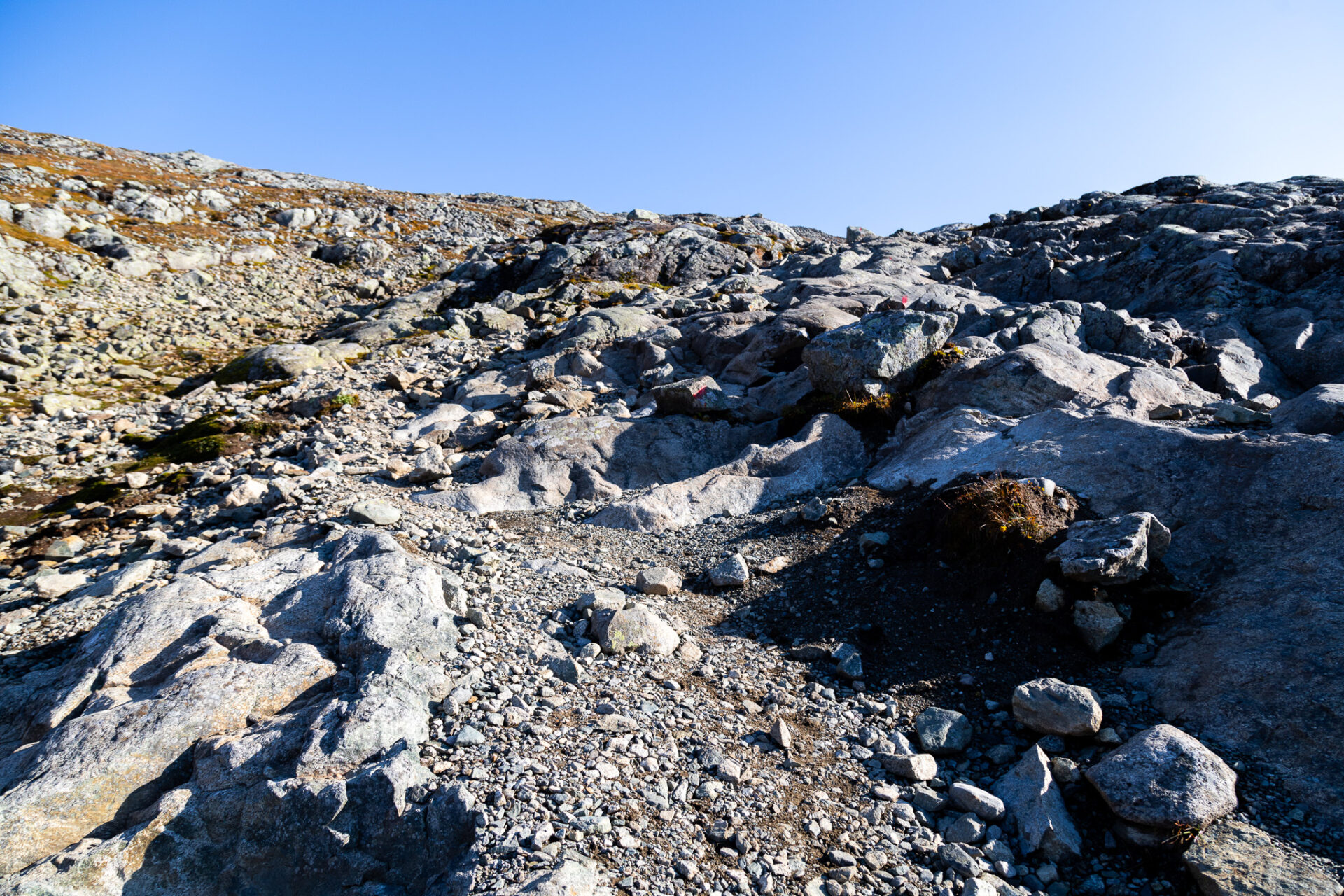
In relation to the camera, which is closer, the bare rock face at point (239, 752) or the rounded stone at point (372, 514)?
the bare rock face at point (239, 752)

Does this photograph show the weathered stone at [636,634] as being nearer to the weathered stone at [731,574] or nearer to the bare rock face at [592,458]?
the weathered stone at [731,574]

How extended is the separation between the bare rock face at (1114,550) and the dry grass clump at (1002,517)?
0.78m

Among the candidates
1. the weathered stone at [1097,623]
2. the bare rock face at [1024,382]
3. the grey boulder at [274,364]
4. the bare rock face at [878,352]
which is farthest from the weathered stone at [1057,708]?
the grey boulder at [274,364]

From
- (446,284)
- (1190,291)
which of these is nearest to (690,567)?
(1190,291)

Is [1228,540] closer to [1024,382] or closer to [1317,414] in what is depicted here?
[1317,414]

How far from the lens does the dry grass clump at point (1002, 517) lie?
11508 millimetres

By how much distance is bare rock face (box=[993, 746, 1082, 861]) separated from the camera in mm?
7102

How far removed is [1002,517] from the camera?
38.7ft

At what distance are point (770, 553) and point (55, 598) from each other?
51.1 feet

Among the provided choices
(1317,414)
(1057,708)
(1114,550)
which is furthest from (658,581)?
(1317,414)

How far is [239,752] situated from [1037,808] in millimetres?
9550

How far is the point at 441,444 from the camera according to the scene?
22.4 meters

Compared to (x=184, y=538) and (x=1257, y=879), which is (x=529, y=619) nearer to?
(x=1257, y=879)

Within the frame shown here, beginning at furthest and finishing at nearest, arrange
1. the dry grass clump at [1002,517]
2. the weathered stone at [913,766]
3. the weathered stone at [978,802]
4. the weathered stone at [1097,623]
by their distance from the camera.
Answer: the dry grass clump at [1002,517] < the weathered stone at [1097,623] < the weathered stone at [913,766] < the weathered stone at [978,802]
